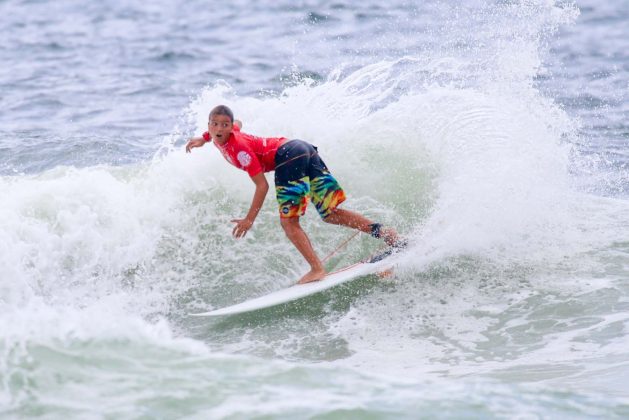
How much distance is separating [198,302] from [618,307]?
3.38 metres

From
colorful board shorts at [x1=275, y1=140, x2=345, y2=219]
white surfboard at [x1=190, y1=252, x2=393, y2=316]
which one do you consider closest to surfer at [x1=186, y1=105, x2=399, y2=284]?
colorful board shorts at [x1=275, y1=140, x2=345, y2=219]

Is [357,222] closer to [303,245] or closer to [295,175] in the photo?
[303,245]

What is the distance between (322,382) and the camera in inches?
215

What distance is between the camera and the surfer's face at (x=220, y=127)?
7.04 meters

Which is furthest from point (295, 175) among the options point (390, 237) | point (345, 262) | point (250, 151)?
point (345, 262)

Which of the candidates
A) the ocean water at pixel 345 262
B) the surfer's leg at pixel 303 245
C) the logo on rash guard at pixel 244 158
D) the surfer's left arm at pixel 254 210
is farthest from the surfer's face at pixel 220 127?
the ocean water at pixel 345 262

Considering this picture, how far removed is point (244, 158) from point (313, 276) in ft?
3.91

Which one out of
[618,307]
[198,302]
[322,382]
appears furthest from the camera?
[198,302]

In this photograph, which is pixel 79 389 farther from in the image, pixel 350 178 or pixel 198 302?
pixel 350 178

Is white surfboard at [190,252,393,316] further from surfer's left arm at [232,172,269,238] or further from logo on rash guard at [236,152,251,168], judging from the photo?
logo on rash guard at [236,152,251,168]

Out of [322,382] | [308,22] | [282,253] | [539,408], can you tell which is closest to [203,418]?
[322,382]

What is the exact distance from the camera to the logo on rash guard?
23.3 feet

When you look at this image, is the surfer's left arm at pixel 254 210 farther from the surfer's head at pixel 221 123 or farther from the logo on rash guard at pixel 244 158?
the surfer's head at pixel 221 123

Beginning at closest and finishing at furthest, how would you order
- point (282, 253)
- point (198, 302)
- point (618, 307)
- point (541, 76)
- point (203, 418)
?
point (203, 418) < point (618, 307) < point (198, 302) < point (282, 253) < point (541, 76)
